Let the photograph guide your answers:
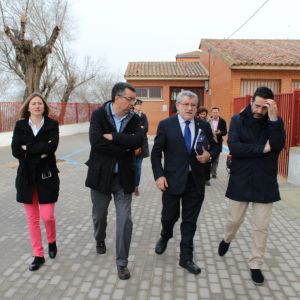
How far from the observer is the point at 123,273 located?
350cm

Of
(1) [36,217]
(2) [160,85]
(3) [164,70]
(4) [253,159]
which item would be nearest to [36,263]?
(1) [36,217]

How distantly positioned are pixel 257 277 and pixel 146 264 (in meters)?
1.15

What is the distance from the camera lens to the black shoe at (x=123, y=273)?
3492 millimetres

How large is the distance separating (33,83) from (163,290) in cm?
945

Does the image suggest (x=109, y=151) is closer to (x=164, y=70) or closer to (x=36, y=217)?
(x=36, y=217)

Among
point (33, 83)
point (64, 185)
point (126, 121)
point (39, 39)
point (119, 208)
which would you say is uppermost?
point (39, 39)

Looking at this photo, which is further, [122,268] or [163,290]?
[122,268]

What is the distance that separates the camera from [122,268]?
3.53 m

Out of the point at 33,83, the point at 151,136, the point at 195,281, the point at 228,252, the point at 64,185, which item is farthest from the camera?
the point at 151,136

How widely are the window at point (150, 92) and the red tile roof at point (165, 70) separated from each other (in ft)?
2.61

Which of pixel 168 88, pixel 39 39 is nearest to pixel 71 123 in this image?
pixel 39 39

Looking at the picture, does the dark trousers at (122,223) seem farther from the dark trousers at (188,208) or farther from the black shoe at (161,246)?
the black shoe at (161,246)

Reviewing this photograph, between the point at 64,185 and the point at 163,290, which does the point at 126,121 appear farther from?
the point at 64,185

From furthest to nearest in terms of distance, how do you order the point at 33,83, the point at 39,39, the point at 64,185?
the point at 39,39, the point at 33,83, the point at 64,185
